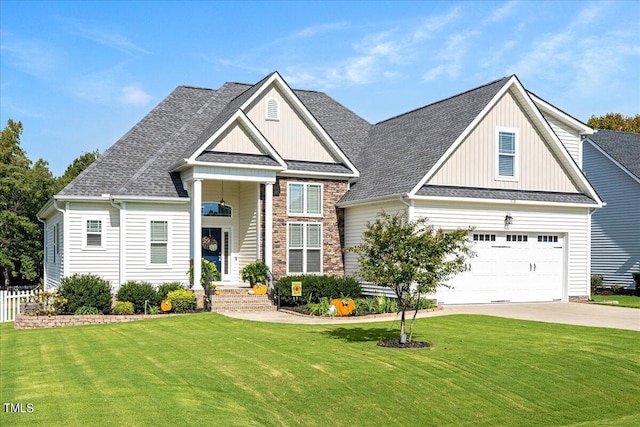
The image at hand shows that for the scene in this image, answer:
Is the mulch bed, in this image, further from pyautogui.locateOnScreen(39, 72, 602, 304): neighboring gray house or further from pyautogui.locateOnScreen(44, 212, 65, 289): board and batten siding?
pyautogui.locateOnScreen(44, 212, 65, 289): board and batten siding

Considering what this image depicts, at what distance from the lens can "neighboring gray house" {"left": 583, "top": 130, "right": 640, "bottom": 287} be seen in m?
33.2

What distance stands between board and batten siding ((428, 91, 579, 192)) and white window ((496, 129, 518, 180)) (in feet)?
0.45

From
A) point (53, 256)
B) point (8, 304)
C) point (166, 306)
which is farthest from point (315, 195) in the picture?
point (8, 304)

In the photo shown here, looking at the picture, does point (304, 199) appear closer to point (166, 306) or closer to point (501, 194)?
point (166, 306)

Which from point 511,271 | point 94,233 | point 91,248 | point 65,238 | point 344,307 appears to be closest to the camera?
point 344,307

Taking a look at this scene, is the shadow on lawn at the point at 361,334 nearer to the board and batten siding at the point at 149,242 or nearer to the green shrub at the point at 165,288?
the green shrub at the point at 165,288

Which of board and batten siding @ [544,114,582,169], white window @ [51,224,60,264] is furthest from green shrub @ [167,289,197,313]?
board and batten siding @ [544,114,582,169]

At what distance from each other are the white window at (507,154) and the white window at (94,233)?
14.6 meters

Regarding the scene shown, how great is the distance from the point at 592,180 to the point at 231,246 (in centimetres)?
1944

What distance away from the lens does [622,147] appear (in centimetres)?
3634

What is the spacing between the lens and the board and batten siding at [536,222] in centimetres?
2450

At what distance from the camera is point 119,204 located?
24719 mm

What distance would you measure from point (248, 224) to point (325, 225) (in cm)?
301

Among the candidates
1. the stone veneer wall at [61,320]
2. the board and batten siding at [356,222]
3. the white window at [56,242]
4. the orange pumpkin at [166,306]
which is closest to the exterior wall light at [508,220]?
the board and batten siding at [356,222]
